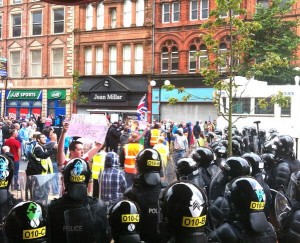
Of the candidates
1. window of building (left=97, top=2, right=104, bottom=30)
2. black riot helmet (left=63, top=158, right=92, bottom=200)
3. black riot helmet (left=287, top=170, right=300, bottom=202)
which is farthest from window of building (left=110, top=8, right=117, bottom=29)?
black riot helmet (left=63, top=158, right=92, bottom=200)

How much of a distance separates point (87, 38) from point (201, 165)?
104 ft

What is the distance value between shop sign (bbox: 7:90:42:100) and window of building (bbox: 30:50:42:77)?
150 cm

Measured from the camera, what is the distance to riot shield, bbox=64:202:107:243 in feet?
12.4

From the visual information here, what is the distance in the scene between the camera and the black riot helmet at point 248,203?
345cm

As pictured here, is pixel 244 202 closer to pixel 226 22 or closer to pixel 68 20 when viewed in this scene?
pixel 226 22

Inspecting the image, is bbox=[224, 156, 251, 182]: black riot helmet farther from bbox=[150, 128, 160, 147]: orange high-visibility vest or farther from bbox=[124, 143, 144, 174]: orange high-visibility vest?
bbox=[150, 128, 160, 147]: orange high-visibility vest

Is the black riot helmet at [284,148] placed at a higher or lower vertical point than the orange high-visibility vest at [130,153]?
higher

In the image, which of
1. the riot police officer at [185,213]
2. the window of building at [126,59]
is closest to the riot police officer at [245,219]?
the riot police officer at [185,213]

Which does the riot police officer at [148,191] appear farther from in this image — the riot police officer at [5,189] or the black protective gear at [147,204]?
the riot police officer at [5,189]

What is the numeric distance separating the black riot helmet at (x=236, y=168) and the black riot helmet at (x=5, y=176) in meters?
2.14

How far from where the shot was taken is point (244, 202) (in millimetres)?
3525

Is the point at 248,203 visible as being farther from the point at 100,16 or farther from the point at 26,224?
the point at 100,16

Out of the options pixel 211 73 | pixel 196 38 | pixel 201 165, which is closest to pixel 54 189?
pixel 201 165

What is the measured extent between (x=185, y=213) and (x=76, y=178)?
1375mm
